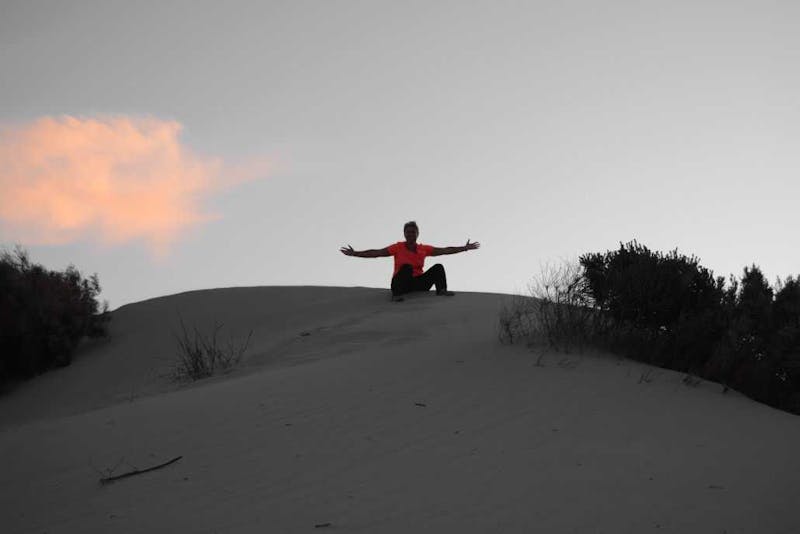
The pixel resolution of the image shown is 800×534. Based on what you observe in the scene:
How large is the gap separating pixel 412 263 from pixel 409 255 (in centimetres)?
17

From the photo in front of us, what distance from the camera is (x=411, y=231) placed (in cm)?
Answer: 1090

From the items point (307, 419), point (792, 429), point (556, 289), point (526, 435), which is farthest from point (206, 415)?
point (792, 429)

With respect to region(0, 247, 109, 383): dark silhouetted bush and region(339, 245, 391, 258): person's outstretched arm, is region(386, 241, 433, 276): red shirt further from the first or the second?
region(0, 247, 109, 383): dark silhouetted bush

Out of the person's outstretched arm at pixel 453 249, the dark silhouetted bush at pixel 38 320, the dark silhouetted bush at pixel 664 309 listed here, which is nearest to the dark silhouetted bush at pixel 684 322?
the dark silhouetted bush at pixel 664 309

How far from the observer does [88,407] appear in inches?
311

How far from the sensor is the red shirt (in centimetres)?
1095

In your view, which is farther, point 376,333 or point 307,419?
point 376,333

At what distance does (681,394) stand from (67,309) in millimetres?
9805

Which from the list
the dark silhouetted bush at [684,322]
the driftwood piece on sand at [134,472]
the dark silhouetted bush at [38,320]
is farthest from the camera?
the dark silhouetted bush at [38,320]

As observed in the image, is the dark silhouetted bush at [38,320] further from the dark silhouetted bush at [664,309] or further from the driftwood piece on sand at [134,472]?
the dark silhouetted bush at [664,309]

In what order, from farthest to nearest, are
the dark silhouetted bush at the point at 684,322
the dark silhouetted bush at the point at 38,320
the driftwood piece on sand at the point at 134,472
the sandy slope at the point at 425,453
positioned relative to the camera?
1. the dark silhouetted bush at the point at 38,320
2. the dark silhouetted bush at the point at 684,322
3. the driftwood piece on sand at the point at 134,472
4. the sandy slope at the point at 425,453

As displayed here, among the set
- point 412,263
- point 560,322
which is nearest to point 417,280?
point 412,263

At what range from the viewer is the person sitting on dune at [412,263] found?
35.8 feet

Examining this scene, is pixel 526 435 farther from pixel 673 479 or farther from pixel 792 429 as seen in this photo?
pixel 792 429
